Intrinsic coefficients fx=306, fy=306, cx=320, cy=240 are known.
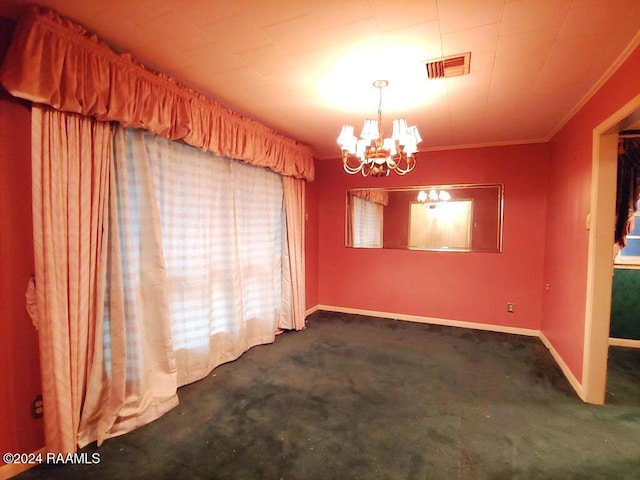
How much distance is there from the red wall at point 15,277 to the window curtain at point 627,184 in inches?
191

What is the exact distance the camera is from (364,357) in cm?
324

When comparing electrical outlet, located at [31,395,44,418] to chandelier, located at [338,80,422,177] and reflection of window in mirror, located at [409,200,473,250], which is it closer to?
chandelier, located at [338,80,422,177]

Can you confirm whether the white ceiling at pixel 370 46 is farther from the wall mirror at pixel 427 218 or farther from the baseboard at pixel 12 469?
the baseboard at pixel 12 469

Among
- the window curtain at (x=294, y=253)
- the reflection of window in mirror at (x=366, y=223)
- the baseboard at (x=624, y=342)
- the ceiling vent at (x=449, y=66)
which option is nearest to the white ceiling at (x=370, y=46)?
the ceiling vent at (x=449, y=66)

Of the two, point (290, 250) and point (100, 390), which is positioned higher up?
point (290, 250)

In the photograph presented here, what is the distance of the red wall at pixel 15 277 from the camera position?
5.29ft

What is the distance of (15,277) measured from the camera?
5.43 ft

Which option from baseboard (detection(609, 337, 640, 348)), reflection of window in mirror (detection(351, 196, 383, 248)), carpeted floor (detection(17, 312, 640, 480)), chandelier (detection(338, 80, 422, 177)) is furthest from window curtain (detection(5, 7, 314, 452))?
baseboard (detection(609, 337, 640, 348))

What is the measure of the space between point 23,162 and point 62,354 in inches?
42.6

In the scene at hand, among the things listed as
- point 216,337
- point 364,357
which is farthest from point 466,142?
point 216,337

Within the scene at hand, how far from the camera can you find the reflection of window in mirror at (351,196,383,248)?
15.3ft

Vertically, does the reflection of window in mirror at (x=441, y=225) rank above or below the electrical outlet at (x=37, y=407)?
above

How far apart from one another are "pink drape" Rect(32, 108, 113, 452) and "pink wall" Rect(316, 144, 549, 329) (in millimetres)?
3376

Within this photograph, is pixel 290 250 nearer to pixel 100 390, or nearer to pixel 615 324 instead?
pixel 100 390
